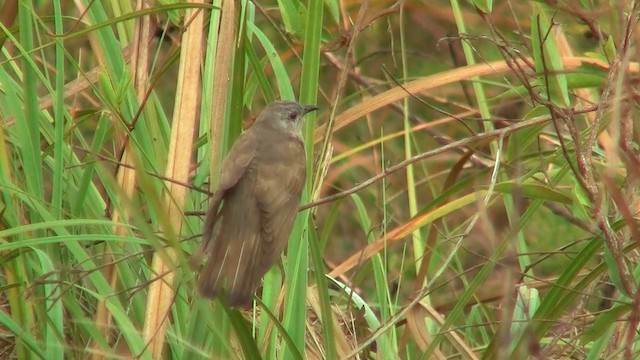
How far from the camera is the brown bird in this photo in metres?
3.06

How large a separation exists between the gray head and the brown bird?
6 centimetres

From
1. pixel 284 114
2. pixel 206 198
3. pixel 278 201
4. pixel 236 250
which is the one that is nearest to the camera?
pixel 236 250

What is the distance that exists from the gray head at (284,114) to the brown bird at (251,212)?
6 centimetres

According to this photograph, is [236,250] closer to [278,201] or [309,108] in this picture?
[278,201]

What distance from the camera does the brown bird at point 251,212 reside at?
10.0 feet

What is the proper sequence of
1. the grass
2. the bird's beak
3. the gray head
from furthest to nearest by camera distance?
the gray head → the bird's beak → the grass

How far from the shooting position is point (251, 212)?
343 cm

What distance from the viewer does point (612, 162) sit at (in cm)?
194

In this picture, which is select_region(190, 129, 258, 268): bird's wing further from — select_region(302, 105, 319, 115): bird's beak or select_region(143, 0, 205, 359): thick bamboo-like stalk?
select_region(302, 105, 319, 115): bird's beak

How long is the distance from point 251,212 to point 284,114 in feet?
1.92

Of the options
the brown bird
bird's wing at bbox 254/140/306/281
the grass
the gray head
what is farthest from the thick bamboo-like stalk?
the gray head

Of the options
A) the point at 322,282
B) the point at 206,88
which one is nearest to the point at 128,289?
the point at 322,282

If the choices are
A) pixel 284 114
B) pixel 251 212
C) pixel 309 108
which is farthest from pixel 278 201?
pixel 284 114

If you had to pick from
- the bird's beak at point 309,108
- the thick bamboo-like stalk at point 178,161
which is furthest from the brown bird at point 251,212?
the thick bamboo-like stalk at point 178,161
